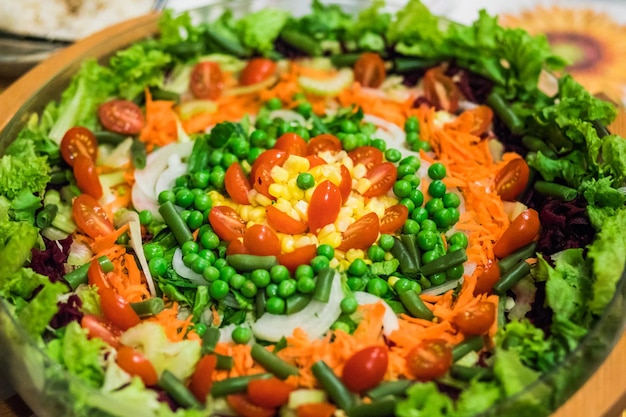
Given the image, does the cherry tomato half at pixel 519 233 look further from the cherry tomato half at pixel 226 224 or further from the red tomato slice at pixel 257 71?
the red tomato slice at pixel 257 71

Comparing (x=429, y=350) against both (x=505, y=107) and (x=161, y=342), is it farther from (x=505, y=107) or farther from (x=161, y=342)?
(x=505, y=107)

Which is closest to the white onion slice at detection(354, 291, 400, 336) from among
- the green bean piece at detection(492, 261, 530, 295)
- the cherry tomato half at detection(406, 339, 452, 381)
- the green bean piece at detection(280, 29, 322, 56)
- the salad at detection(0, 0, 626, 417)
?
the salad at detection(0, 0, 626, 417)

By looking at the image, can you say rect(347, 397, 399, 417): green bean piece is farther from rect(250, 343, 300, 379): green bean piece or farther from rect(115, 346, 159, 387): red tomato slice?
rect(115, 346, 159, 387): red tomato slice

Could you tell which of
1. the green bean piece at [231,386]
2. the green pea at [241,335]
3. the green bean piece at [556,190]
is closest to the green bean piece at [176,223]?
the green pea at [241,335]

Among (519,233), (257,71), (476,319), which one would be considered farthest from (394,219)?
(257,71)

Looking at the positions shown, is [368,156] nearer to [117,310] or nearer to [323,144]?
[323,144]

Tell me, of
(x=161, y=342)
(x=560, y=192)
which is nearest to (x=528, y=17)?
(x=560, y=192)
